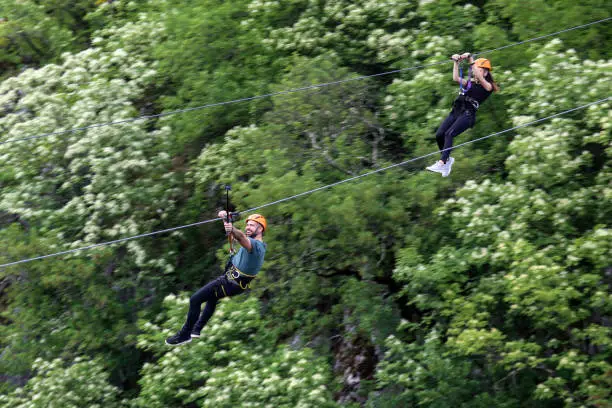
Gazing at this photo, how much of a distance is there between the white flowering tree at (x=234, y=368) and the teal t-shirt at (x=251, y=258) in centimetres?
260

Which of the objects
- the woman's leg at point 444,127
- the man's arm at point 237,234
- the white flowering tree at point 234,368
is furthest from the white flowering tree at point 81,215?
the man's arm at point 237,234

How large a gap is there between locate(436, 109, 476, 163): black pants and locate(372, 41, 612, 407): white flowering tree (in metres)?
1.16

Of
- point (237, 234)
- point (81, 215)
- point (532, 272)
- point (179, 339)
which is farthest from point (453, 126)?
point (81, 215)

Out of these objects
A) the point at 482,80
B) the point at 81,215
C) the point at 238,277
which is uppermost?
the point at 482,80

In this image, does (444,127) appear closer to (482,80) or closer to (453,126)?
(453,126)

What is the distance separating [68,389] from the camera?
47.6ft

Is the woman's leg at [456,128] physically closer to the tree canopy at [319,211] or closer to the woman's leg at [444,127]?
the woman's leg at [444,127]

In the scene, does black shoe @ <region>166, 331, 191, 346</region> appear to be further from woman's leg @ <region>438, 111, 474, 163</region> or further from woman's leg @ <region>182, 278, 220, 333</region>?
woman's leg @ <region>438, 111, 474, 163</region>

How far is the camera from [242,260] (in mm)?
10398

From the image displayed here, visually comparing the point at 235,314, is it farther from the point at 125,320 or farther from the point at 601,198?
the point at 601,198

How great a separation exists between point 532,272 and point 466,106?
7.98 feet

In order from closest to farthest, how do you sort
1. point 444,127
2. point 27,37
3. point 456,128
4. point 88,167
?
point 456,128
point 444,127
point 88,167
point 27,37

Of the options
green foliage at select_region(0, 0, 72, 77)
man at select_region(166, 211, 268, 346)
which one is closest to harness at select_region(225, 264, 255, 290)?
man at select_region(166, 211, 268, 346)

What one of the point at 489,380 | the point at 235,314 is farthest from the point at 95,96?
the point at 489,380
